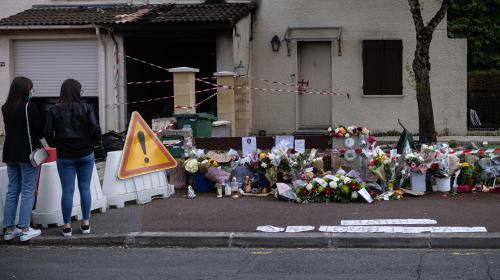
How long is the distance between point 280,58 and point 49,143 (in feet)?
39.9

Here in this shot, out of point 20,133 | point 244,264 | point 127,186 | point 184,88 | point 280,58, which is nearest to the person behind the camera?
point 244,264

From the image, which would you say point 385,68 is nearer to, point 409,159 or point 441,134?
point 441,134

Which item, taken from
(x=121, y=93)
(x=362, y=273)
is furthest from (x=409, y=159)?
(x=121, y=93)

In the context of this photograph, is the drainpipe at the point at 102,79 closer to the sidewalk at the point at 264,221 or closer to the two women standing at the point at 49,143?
the sidewalk at the point at 264,221

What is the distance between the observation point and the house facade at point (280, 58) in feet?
65.1

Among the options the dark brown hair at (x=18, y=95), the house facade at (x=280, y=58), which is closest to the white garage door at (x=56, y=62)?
the house facade at (x=280, y=58)

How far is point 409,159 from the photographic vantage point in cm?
1152

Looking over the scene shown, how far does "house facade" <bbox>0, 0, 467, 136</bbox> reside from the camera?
19.8 m

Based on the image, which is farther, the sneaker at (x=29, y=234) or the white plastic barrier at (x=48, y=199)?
the white plastic barrier at (x=48, y=199)

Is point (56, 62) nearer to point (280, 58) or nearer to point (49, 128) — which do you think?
point (280, 58)

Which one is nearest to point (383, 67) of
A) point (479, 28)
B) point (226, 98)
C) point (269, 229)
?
point (226, 98)

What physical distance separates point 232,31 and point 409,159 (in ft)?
28.0

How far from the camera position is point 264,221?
9.72 m

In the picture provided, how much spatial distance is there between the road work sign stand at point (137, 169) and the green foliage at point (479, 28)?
16.3 metres
